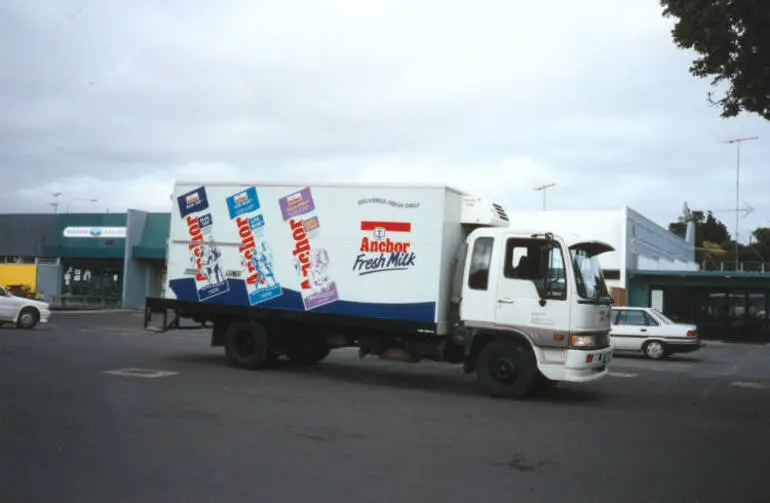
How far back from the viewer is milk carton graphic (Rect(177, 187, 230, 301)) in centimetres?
1340

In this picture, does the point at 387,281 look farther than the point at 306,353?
No

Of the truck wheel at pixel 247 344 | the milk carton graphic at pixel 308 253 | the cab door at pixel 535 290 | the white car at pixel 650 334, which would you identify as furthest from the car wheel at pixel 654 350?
the truck wheel at pixel 247 344

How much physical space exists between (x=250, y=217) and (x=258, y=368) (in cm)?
283

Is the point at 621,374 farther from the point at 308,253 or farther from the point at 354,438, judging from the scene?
the point at 354,438

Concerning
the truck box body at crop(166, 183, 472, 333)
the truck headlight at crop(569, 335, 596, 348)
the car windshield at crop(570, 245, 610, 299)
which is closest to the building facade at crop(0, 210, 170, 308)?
the truck box body at crop(166, 183, 472, 333)

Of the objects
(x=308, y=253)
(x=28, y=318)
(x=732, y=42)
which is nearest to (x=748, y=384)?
(x=732, y=42)

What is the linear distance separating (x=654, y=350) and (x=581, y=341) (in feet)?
35.2

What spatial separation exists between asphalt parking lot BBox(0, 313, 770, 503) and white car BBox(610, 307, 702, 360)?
19.6 feet

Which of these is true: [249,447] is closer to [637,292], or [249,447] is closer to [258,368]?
[258,368]

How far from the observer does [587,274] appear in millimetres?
11180

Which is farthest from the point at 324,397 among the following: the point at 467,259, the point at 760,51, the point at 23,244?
the point at 23,244

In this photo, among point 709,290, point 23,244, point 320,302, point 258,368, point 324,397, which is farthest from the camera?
point 23,244

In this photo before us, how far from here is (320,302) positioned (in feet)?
40.5

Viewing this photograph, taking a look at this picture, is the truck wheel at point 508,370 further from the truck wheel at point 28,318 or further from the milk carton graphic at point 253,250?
the truck wheel at point 28,318
